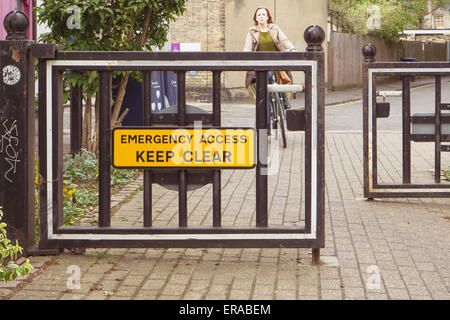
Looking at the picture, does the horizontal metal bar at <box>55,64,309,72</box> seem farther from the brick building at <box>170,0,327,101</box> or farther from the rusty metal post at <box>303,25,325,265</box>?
the brick building at <box>170,0,327,101</box>

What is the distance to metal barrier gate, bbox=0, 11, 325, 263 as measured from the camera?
4.88 metres

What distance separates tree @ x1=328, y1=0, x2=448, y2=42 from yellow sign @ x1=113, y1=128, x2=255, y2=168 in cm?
2788

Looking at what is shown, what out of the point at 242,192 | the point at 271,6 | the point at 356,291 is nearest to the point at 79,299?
the point at 356,291

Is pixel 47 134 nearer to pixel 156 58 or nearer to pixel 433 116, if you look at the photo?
pixel 156 58

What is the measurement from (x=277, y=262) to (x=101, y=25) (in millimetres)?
3992

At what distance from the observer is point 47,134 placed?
4941 mm

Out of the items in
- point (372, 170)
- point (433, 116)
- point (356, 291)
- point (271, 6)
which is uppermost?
point (271, 6)

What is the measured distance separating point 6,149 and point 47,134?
0.27 metres

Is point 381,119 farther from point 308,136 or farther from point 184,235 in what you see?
point 184,235

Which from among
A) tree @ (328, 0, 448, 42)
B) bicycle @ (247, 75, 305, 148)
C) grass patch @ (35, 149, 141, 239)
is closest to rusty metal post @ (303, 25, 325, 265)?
grass patch @ (35, 149, 141, 239)

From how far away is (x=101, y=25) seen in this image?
27.0ft

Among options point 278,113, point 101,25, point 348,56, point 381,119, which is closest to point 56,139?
point 101,25

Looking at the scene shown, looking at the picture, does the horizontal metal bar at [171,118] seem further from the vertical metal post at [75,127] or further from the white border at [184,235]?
the vertical metal post at [75,127]
